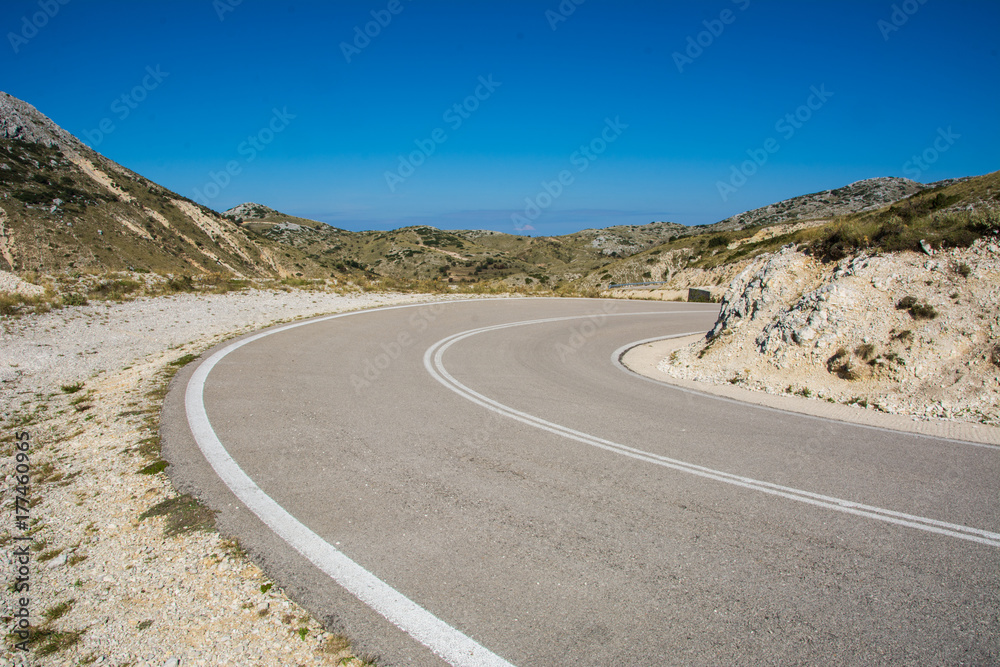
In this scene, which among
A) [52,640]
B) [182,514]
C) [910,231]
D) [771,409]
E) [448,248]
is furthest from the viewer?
[448,248]

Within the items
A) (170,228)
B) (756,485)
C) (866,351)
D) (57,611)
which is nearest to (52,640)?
(57,611)

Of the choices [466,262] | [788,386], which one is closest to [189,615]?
[788,386]

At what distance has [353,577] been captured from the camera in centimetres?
329

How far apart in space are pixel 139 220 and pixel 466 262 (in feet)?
209

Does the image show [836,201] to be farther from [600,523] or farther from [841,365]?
[600,523]

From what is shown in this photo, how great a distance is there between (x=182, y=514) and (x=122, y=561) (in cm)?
62

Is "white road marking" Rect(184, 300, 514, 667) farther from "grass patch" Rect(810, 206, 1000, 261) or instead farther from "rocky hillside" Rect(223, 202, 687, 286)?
"rocky hillside" Rect(223, 202, 687, 286)

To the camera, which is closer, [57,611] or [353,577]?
[57,611]

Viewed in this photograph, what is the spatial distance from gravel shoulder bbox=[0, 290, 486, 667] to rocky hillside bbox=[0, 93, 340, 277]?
4964 cm

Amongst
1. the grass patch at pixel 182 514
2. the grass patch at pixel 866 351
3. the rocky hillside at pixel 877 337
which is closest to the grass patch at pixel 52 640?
the grass patch at pixel 182 514

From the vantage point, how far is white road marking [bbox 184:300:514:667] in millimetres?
2719

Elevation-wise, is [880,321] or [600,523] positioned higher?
[880,321]

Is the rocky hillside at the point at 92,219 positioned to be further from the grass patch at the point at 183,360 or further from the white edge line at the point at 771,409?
the white edge line at the point at 771,409

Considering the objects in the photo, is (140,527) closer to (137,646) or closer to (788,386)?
(137,646)
